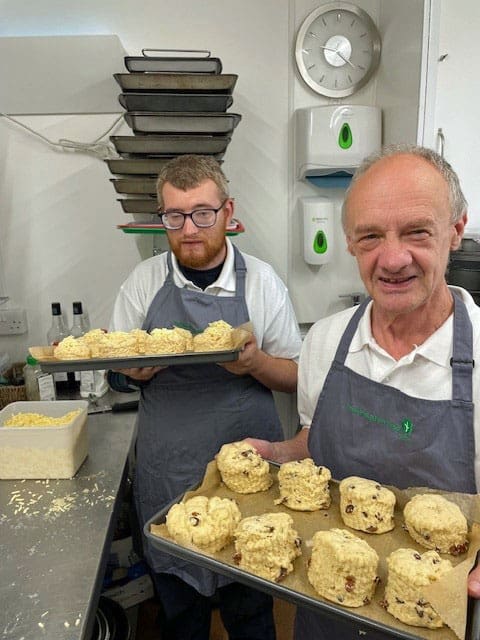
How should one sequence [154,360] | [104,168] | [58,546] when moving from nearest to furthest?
[58,546] < [154,360] < [104,168]

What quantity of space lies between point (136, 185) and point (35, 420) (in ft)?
3.34

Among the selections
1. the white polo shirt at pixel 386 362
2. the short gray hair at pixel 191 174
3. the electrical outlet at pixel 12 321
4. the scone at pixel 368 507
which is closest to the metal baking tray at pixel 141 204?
the short gray hair at pixel 191 174

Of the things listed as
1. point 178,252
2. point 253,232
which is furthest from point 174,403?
point 253,232

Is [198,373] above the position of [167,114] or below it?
below

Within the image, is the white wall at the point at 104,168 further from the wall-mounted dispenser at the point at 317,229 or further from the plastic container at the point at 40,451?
the plastic container at the point at 40,451

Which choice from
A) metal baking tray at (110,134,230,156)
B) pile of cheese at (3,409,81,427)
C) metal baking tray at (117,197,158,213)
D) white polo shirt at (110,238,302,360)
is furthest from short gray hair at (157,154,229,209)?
pile of cheese at (3,409,81,427)

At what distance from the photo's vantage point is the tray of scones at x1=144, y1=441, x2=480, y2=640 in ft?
2.75

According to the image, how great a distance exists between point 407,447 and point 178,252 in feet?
3.16

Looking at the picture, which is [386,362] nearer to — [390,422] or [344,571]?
[390,422]

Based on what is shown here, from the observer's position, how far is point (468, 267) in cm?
199

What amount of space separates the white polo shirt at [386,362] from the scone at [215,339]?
0.29 metres

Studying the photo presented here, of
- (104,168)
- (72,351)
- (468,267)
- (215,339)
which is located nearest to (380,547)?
(215,339)

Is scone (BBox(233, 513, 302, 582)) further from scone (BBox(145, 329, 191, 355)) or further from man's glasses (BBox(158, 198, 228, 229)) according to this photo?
man's glasses (BBox(158, 198, 228, 229))

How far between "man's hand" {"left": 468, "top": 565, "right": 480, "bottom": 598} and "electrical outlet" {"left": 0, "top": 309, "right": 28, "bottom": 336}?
2.33 meters
